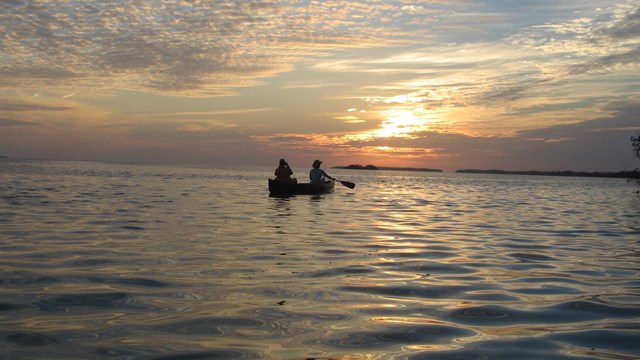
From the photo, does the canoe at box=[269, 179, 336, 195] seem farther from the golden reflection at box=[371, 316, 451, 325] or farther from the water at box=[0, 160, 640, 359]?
the golden reflection at box=[371, 316, 451, 325]

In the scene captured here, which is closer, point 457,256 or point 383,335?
point 383,335

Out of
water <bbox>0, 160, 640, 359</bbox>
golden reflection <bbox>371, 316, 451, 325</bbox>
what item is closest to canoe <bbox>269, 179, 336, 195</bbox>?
water <bbox>0, 160, 640, 359</bbox>

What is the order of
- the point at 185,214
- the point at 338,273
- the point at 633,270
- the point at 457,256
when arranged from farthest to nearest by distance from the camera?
the point at 185,214
the point at 457,256
the point at 633,270
the point at 338,273

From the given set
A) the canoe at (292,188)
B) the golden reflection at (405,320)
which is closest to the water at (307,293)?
the golden reflection at (405,320)

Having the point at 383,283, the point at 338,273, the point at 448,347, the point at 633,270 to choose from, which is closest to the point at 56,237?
the point at 338,273

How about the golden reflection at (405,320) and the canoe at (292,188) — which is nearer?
the golden reflection at (405,320)

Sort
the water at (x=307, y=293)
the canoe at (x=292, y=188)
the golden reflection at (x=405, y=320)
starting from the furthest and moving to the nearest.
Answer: the canoe at (x=292, y=188) < the golden reflection at (x=405, y=320) < the water at (x=307, y=293)

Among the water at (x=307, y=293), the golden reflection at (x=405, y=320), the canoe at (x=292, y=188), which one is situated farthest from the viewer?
the canoe at (x=292, y=188)

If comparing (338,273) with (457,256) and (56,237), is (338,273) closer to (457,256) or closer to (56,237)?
(457,256)

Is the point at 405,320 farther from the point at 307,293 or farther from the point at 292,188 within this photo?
the point at 292,188

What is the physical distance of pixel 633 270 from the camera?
996 centimetres

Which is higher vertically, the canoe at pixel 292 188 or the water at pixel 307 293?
the canoe at pixel 292 188

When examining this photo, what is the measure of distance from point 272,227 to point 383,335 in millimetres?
10485

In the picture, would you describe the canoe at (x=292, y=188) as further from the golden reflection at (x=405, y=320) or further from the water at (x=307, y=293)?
the golden reflection at (x=405, y=320)
